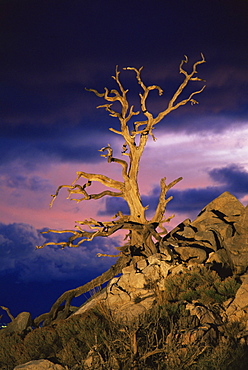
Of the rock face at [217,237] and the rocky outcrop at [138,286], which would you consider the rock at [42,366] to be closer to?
the rocky outcrop at [138,286]

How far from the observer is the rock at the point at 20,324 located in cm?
1744

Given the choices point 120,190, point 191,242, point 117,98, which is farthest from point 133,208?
point 117,98

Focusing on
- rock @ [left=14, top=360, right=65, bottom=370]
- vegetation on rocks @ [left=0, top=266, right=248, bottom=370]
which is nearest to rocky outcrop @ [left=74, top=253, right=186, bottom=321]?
vegetation on rocks @ [left=0, top=266, right=248, bottom=370]

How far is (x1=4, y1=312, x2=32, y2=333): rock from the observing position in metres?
17.4

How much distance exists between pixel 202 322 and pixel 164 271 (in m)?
3.93

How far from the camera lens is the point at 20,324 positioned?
57.7 feet

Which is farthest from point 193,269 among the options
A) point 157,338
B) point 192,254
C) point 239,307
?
point 157,338

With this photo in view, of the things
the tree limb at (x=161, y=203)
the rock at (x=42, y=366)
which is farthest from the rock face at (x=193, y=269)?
the tree limb at (x=161, y=203)

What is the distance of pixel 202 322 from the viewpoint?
11.4 metres

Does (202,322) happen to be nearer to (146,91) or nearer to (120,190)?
(120,190)

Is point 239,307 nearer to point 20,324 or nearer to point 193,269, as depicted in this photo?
point 193,269

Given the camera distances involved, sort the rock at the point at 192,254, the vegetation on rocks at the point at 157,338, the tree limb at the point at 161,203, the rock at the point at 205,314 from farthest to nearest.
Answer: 1. the tree limb at the point at 161,203
2. the rock at the point at 192,254
3. the rock at the point at 205,314
4. the vegetation on rocks at the point at 157,338

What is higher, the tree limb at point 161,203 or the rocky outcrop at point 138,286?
the tree limb at point 161,203

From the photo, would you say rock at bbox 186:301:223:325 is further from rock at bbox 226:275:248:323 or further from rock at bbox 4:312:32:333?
rock at bbox 4:312:32:333
